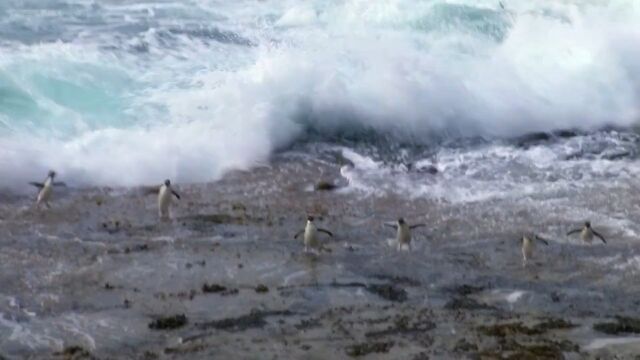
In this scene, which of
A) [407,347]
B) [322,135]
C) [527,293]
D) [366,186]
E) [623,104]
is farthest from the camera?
[623,104]

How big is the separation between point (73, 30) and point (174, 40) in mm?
2423

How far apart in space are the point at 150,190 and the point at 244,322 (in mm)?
5923

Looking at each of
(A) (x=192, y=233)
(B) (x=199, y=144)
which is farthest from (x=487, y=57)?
(A) (x=192, y=233)

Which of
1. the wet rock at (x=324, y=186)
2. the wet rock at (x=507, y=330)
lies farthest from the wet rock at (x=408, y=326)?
the wet rock at (x=324, y=186)

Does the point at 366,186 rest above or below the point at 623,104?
below

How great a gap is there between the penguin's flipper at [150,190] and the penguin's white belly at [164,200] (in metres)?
0.80

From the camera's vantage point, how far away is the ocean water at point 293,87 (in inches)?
698

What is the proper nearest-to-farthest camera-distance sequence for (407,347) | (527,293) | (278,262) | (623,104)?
(407,347) → (527,293) → (278,262) → (623,104)

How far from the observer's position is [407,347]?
9.66 meters

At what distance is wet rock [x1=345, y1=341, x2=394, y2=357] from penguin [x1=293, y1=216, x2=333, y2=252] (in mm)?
3130

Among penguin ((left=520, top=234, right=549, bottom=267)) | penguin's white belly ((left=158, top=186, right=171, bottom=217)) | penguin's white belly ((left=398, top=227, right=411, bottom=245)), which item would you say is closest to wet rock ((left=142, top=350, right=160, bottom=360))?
penguin's white belly ((left=398, top=227, right=411, bottom=245))

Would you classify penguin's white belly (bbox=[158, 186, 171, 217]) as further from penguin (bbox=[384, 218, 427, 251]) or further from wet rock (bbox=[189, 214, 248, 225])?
penguin (bbox=[384, 218, 427, 251])

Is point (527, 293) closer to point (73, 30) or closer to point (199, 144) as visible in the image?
point (199, 144)

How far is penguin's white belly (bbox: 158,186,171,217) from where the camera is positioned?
14.4 m
